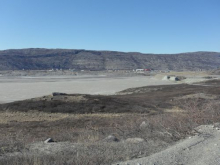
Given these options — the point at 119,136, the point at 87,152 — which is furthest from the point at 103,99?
the point at 87,152

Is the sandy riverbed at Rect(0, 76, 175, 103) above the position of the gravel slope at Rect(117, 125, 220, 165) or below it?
below

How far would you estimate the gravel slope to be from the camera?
5957mm

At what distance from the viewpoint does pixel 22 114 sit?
79.1 feet

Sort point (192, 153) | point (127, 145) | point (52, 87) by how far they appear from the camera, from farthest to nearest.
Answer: point (52, 87) → point (127, 145) → point (192, 153)

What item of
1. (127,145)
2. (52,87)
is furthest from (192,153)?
(52,87)

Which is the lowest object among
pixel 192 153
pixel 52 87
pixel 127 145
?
pixel 52 87

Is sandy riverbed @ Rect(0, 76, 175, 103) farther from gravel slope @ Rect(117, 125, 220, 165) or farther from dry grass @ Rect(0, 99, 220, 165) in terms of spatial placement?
gravel slope @ Rect(117, 125, 220, 165)

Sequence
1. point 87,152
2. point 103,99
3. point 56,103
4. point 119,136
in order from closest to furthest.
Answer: point 87,152 → point 119,136 → point 56,103 → point 103,99

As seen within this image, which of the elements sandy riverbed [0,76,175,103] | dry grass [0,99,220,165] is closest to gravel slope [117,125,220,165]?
dry grass [0,99,220,165]

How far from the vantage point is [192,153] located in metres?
6.46

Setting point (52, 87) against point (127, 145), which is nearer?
point (127, 145)

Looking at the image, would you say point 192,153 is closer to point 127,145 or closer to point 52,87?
point 127,145

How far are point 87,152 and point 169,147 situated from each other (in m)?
2.11

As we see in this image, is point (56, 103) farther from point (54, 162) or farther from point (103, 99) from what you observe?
point (54, 162)
